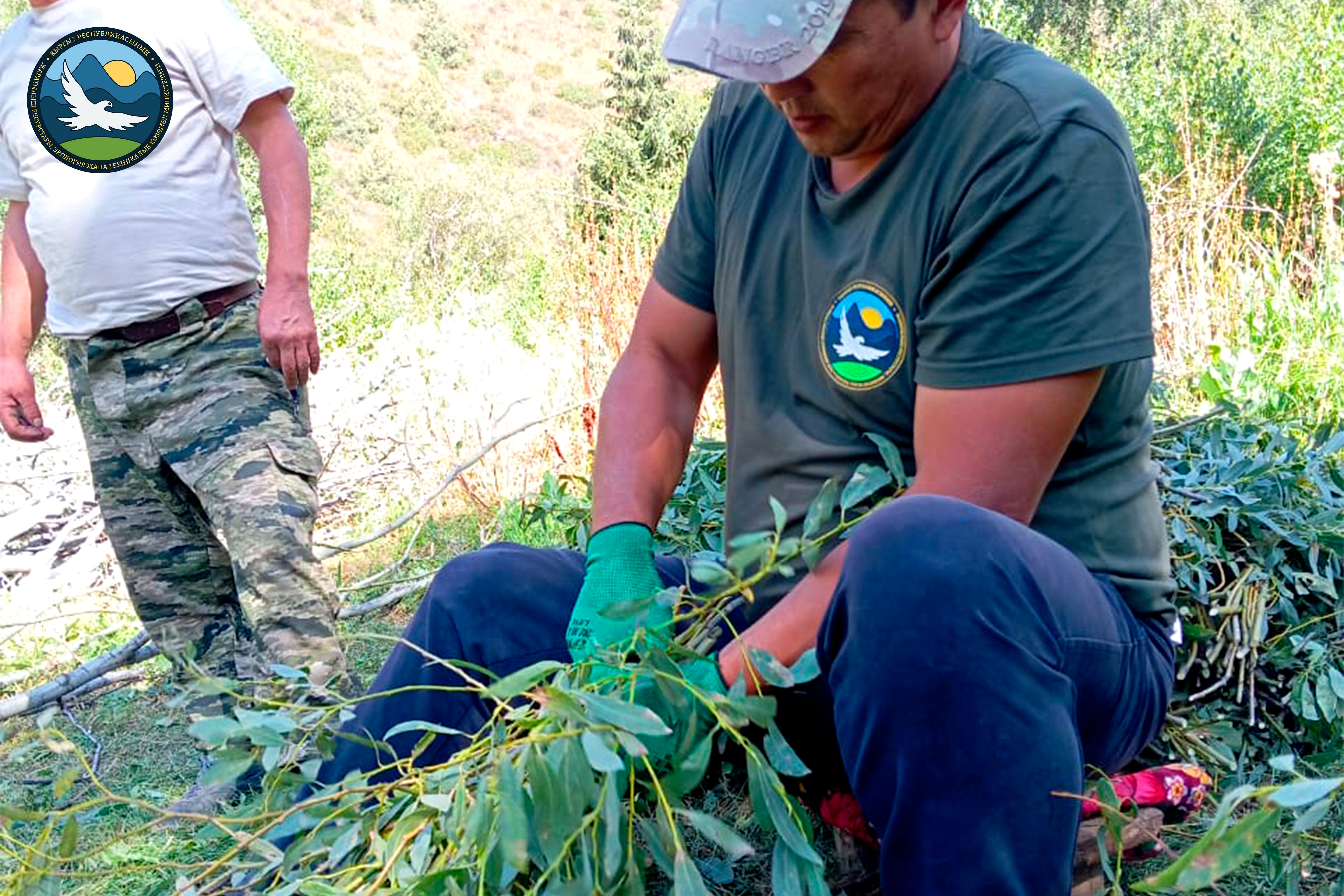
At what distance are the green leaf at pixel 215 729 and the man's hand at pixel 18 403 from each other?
2020mm

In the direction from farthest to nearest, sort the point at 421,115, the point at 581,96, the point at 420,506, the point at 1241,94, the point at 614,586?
the point at 581,96, the point at 421,115, the point at 1241,94, the point at 420,506, the point at 614,586

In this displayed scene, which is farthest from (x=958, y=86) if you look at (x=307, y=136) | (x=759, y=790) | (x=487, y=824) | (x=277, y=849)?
(x=307, y=136)

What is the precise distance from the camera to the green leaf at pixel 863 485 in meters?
1.67

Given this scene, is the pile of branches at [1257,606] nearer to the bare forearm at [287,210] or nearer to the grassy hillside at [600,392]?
the grassy hillside at [600,392]

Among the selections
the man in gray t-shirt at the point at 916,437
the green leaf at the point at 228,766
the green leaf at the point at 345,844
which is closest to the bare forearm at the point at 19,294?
the man in gray t-shirt at the point at 916,437

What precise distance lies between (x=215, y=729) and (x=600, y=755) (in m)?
0.50

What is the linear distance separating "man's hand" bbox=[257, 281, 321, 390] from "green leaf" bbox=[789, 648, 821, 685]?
5.37ft

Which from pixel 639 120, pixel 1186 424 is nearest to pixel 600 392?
pixel 1186 424

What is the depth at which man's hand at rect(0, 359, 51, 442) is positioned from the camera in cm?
326

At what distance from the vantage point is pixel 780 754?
1.47 meters

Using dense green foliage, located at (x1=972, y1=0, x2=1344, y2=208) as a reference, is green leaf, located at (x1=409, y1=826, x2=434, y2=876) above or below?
below

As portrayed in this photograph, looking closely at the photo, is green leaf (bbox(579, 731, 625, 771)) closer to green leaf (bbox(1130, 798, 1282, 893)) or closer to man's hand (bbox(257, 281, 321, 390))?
green leaf (bbox(1130, 798, 1282, 893))

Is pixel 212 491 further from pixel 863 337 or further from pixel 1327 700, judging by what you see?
pixel 1327 700

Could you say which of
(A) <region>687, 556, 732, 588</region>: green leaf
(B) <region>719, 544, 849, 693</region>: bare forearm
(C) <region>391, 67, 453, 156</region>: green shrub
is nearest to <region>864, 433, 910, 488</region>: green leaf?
(B) <region>719, 544, 849, 693</region>: bare forearm
